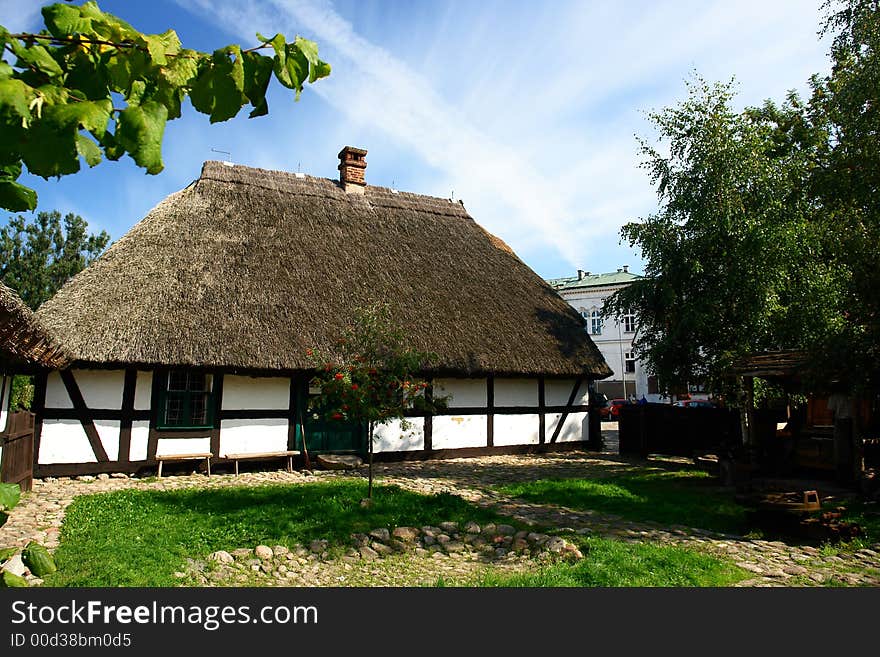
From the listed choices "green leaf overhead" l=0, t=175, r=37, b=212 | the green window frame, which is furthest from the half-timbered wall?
"green leaf overhead" l=0, t=175, r=37, b=212

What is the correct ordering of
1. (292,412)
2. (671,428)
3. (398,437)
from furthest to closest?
(671,428)
(398,437)
(292,412)

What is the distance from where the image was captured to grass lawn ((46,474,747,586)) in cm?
549

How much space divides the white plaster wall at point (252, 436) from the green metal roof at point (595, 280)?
1391 inches

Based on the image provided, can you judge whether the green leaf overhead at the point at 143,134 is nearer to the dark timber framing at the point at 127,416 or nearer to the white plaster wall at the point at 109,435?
the dark timber framing at the point at 127,416

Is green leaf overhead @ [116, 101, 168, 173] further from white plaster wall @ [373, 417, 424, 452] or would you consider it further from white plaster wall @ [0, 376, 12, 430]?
white plaster wall @ [373, 417, 424, 452]

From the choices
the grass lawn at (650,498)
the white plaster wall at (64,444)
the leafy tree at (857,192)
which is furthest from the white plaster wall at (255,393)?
the leafy tree at (857,192)

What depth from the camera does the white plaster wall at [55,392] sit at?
11.3m

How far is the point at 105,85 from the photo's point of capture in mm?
1822

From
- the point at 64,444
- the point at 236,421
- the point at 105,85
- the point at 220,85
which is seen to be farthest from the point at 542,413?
the point at 105,85

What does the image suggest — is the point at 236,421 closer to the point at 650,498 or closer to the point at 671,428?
the point at 650,498

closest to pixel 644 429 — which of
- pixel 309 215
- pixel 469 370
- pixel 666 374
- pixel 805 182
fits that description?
pixel 666 374

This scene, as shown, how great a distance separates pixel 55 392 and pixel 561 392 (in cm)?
1203

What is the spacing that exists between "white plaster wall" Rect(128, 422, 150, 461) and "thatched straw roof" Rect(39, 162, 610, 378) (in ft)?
5.26

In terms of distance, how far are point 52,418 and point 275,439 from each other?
422 centimetres
